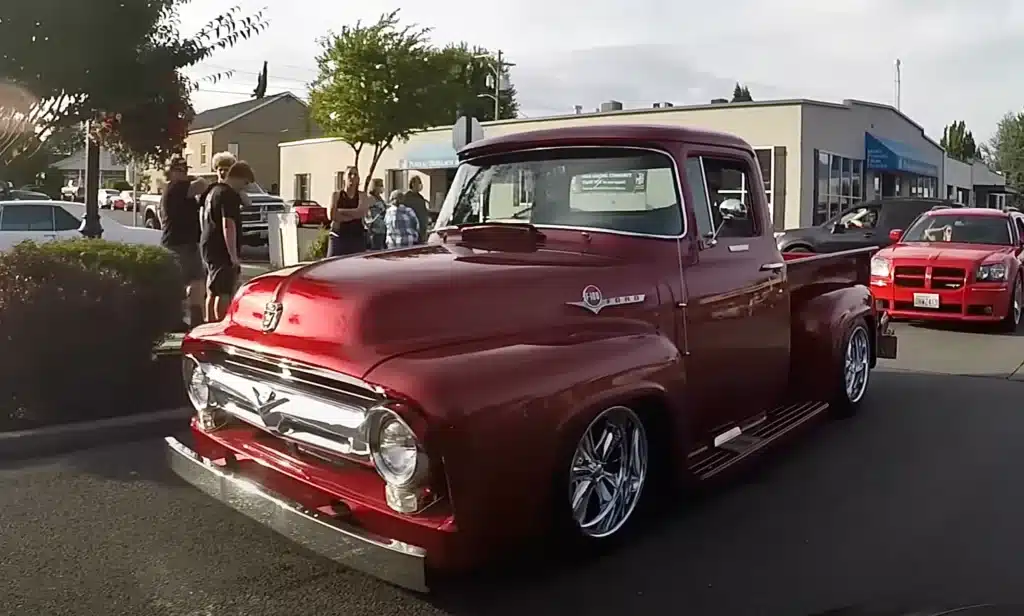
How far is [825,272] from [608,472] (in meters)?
3.22

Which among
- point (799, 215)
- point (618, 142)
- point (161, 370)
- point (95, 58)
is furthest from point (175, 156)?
point (799, 215)

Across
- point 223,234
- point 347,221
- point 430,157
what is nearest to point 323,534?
point 223,234

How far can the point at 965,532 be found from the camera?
4852 millimetres

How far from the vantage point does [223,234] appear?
8961 millimetres

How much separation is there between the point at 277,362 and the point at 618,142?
210 cm

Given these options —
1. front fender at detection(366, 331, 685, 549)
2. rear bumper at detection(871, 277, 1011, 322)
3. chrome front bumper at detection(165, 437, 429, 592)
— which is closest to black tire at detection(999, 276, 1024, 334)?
rear bumper at detection(871, 277, 1011, 322)

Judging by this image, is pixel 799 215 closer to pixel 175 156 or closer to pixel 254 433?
pixel 175 156

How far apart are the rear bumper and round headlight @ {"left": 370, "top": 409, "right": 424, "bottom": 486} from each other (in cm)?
936

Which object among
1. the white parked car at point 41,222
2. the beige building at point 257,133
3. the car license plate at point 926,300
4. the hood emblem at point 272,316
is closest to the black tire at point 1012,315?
the car license plate at point 926,300

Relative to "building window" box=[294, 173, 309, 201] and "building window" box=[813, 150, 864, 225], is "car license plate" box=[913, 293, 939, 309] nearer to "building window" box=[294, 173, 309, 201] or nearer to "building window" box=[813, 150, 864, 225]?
"building window" box=[813, 150, 864, 225]

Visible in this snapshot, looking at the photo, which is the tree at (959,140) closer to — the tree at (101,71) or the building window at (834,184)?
the building window at (834,184)

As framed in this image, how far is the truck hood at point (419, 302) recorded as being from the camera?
12.6 ft

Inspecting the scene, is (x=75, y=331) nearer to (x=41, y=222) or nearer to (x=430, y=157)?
(x=41, y=222)

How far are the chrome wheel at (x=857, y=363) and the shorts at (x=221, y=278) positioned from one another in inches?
210
